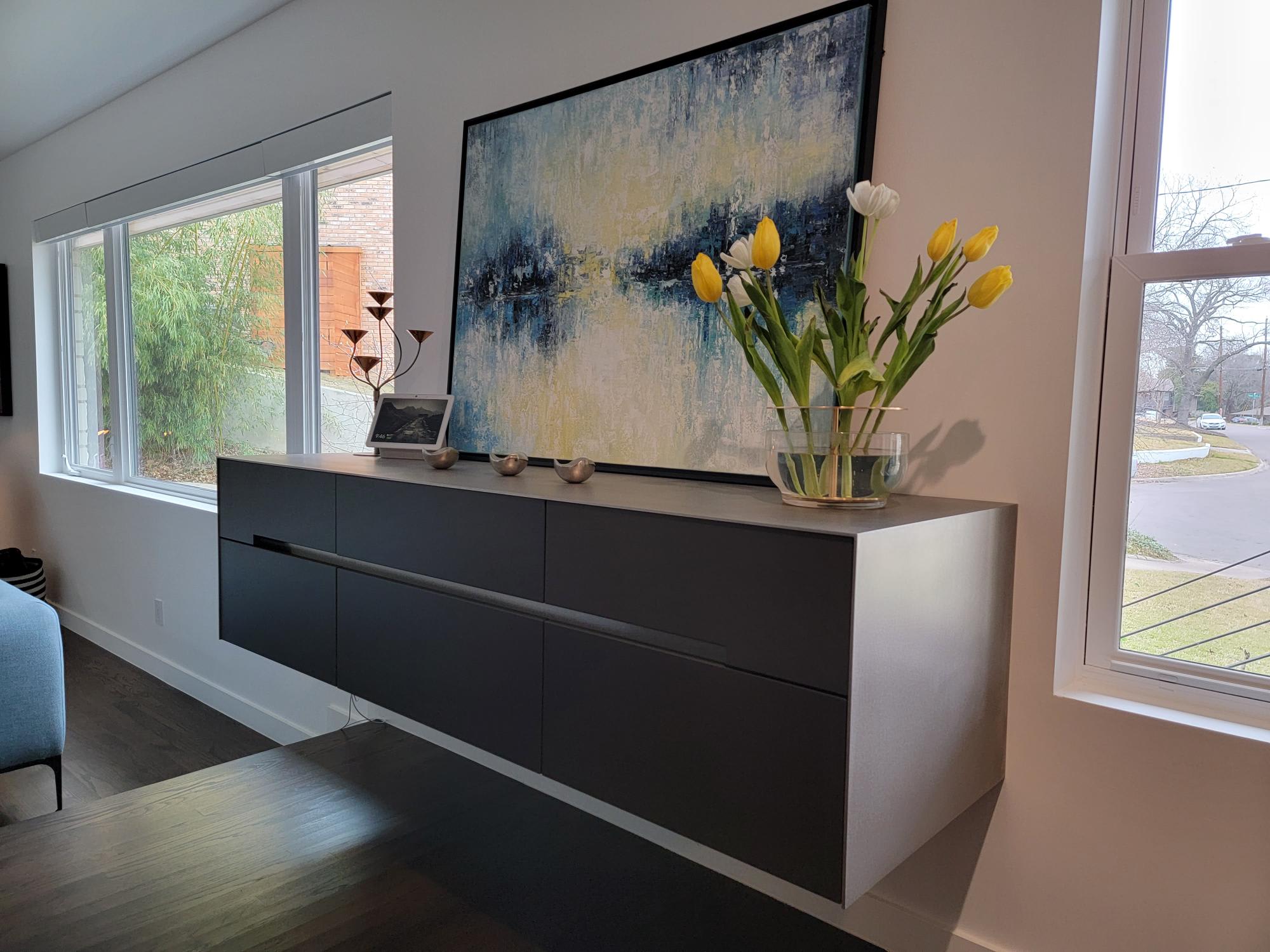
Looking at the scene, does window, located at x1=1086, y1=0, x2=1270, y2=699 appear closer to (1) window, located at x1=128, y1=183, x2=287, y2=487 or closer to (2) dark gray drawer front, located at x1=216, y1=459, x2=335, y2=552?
(2) dark gray drawer front, located at x1=216, y1=459, x2=335, y2=552

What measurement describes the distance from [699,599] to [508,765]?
1291 millimetres

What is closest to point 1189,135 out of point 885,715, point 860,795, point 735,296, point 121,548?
point 735,296

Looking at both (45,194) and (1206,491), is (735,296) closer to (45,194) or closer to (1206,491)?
(1206,491)

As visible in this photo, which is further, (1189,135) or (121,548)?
(121,548)

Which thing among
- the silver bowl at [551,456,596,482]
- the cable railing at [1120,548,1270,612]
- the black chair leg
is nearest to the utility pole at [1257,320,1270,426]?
the cable railing at [1120,548,1270,612]

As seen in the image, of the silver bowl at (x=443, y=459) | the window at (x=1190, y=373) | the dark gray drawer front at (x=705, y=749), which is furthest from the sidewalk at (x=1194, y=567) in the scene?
the silver bowl at (x=443, y=459)

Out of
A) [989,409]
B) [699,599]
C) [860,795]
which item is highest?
[989,409]

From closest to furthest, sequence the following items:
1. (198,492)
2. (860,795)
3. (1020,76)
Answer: (860,795) < (1020,76) < (198,492)

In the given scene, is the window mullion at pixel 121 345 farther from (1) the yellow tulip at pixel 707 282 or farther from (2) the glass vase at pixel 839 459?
(2) the glass vase at pixel 839 459

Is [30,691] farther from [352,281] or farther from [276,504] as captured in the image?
[352,281]

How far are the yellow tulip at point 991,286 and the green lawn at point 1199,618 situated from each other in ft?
1.79

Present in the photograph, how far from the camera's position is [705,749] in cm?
140

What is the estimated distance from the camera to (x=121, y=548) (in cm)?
428

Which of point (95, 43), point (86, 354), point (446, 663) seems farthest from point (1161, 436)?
point (86, 354)
